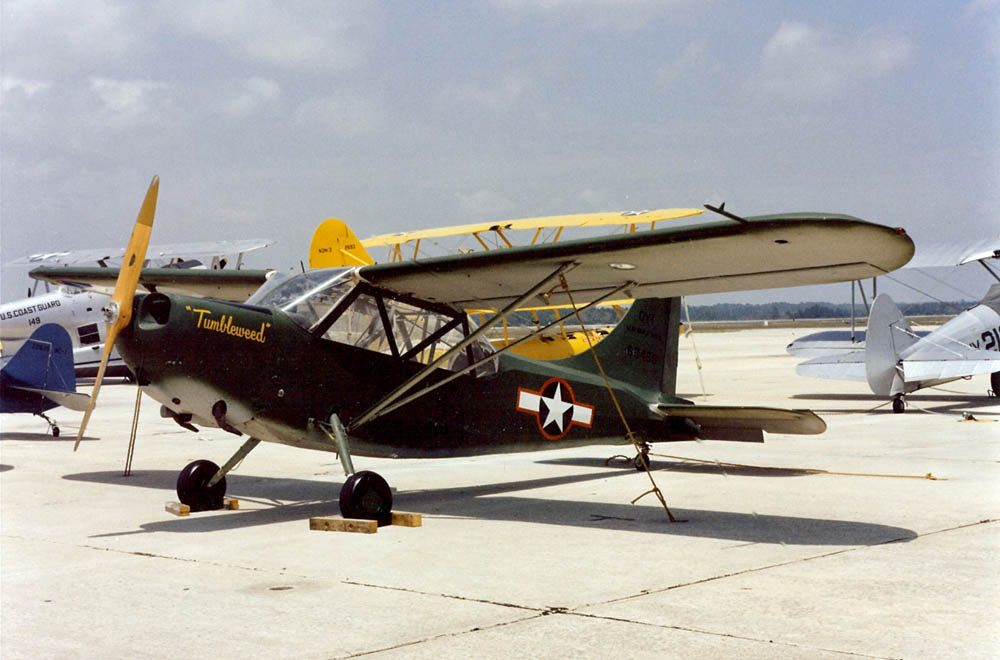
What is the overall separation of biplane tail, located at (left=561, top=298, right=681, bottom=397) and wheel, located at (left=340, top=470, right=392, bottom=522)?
323cm

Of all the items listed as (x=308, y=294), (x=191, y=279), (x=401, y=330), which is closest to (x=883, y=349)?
(x=401, y=330)

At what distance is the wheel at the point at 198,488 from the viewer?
28.8 feet

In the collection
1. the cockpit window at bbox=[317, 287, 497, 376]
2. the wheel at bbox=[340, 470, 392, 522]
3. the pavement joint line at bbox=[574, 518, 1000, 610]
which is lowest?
the pavement joint line at bbox=[574, 518, 1000, 610]

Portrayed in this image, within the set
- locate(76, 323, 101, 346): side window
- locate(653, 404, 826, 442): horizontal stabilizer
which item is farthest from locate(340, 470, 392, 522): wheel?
locate(76, 323, 101, 346): side window

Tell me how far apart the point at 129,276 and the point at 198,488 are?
221 cm

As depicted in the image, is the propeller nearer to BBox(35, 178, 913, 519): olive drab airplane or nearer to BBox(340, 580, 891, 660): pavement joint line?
BBox(35, 178, 913, 519): olive drab airplane

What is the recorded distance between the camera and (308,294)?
860 cm

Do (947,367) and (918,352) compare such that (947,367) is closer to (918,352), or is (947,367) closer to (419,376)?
(918,352)

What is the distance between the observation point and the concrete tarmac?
15.2 ft

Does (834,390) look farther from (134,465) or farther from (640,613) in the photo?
(640,613)

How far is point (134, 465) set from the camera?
12.8 m

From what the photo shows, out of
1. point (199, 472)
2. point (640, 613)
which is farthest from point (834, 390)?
point (640, 613)

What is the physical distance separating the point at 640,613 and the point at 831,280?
3.93 m

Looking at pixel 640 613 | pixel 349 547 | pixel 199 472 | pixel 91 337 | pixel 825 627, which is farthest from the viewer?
pixel 91 337
